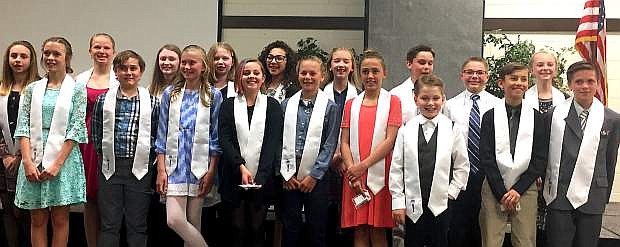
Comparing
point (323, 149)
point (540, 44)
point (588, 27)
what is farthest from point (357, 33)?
point (323, 149)

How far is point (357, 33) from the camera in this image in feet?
22.7

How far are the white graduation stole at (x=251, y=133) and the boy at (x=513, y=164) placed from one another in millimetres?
1247

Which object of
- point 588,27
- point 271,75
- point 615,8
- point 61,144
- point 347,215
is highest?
point 615,8

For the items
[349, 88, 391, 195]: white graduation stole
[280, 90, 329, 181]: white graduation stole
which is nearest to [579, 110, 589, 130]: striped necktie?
[349, 88, 391, 195]: white graduation stole

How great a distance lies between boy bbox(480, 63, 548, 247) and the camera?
11.1 feet

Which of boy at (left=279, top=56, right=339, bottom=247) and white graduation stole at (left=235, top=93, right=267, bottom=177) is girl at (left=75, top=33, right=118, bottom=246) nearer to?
white graduation stole at (left=235, top=93, right=267, bottom=177)

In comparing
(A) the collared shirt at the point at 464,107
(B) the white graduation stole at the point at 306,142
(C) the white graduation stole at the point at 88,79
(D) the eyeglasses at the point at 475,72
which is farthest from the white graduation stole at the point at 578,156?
(C) the white graduation stole at the point at 88,79

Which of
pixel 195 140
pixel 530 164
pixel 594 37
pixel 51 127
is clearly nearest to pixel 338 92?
pixel 195 140

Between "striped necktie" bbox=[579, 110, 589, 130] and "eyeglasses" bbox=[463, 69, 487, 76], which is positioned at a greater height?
"eyeglasses" bbox=[463, 69, 487, 76]

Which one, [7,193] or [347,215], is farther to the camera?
[7,193]

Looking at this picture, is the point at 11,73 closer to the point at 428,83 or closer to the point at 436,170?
the point at 428,83

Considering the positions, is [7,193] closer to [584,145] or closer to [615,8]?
[584,145]

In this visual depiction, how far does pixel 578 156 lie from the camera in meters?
3.32

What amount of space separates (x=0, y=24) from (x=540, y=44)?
6.05 meters
